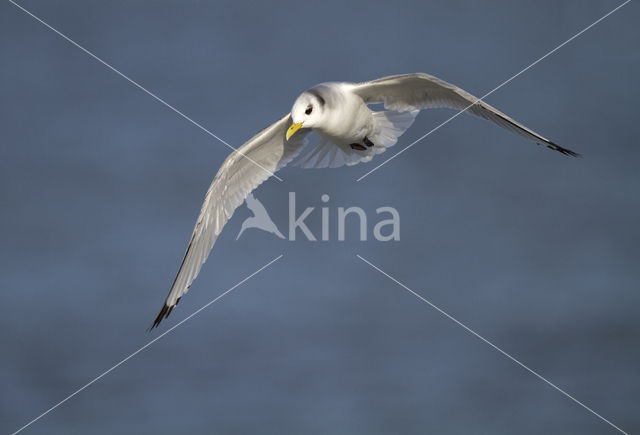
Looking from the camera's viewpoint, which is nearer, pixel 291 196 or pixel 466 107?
pixel 466 107

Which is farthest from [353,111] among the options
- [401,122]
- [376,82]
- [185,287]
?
[185,287]

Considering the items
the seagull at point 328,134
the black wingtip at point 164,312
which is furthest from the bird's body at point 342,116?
the black wingtip at point 164,312

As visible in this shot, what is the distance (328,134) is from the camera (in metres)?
7.54

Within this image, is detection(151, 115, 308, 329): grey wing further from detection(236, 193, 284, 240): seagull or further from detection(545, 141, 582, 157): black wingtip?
detection(545, 141, 582, 157): black wingtip

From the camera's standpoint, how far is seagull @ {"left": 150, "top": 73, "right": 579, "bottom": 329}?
7102mm

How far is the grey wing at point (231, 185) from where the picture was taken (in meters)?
7.87

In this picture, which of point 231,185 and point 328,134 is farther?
point 231,185

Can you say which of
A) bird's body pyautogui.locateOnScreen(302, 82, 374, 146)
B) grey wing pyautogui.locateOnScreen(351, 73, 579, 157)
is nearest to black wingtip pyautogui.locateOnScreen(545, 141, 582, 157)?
grey wing pyautogui.locateOnScreen(351, 73, 579, 157)

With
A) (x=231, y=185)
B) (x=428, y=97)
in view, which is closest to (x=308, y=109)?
(x=428, y=97)

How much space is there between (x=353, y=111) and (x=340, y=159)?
104 cm

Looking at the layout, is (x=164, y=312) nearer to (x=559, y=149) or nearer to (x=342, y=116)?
(x=342, y=116)

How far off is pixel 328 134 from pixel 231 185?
1.56 metres

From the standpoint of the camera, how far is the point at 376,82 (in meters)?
7.43

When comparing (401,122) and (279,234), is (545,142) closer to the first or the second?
(401,122)
